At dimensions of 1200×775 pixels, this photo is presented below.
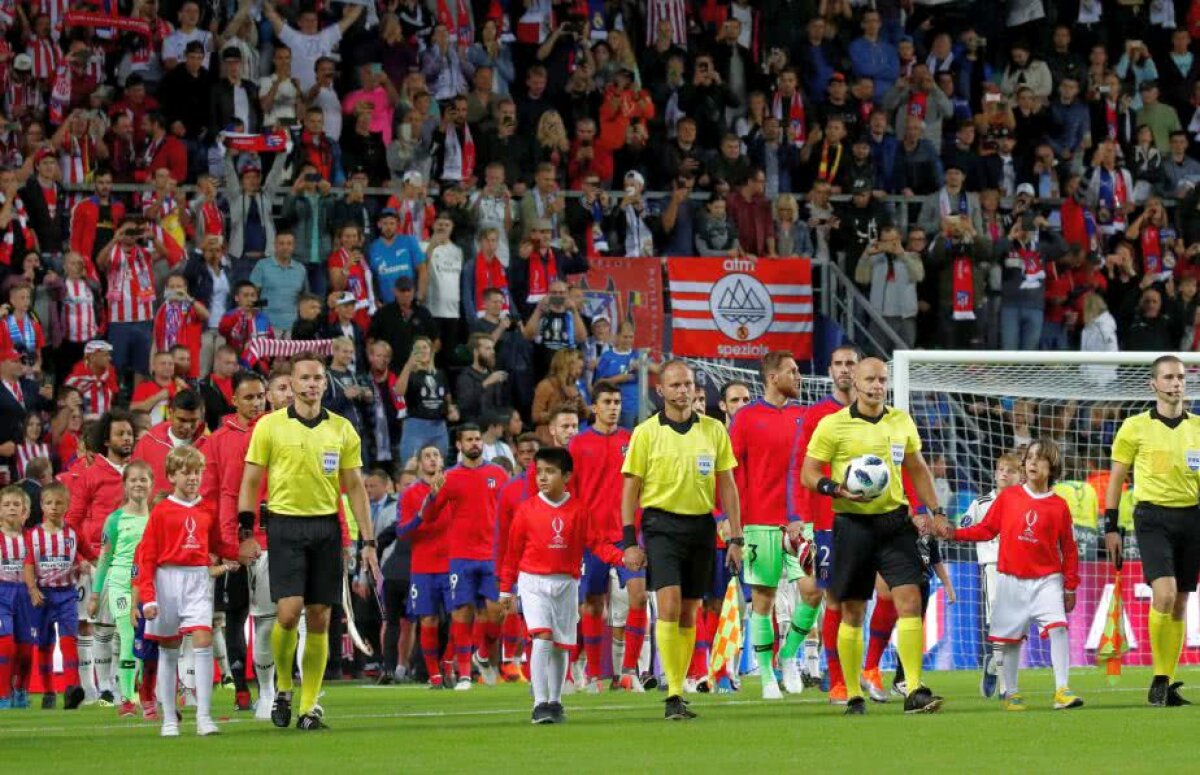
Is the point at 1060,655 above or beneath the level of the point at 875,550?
beneath

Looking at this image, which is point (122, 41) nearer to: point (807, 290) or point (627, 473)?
point (807, 290)

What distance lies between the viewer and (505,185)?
26.1 m

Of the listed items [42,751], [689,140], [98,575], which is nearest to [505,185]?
[689,140]

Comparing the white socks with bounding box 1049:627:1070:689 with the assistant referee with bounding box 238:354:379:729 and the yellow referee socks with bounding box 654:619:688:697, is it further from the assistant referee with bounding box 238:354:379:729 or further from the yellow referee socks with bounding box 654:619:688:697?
the assistant referee with bounding box 238:354:379:729

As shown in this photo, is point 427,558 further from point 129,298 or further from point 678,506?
point 678,506

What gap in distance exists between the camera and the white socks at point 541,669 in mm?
13555

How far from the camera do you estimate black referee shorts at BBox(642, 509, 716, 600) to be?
44.6 ft

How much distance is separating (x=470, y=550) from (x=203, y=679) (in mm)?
7361

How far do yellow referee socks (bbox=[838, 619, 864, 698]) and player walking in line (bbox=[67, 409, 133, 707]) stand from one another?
6.52 m

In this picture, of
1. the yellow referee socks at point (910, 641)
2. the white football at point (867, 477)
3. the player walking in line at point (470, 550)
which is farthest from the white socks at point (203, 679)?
the player walking in line at point (470, 550)

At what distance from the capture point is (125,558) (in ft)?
55.1

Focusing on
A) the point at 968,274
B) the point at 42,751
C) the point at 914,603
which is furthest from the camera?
the point at 968,274

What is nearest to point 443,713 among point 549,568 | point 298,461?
point 549,568

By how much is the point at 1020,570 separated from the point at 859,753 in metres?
4.22
